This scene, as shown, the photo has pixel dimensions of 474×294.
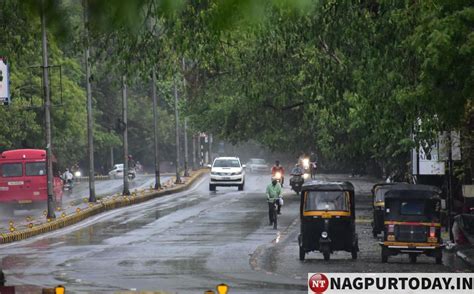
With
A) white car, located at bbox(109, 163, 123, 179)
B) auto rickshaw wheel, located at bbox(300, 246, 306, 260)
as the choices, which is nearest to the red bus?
auto rickshaw wheel, located at bbox(300, 246, 306, 260)

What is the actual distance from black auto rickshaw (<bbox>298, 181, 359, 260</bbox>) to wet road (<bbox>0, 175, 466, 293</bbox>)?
1.33 ft

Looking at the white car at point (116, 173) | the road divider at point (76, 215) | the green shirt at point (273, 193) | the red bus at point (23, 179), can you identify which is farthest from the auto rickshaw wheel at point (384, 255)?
the white car at point (116, 173)

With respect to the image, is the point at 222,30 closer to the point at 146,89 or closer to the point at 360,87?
the point at 360,87

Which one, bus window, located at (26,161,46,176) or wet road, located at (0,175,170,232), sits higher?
bus window, located at (26,161,46,176)

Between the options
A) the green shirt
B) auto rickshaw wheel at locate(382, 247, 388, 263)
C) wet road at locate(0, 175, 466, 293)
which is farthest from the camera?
the green shirt

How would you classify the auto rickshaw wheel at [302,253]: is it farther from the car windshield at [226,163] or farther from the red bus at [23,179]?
the car windshield at [226,163]

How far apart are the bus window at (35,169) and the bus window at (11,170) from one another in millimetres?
302

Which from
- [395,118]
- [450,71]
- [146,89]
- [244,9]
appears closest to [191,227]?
[395,118]

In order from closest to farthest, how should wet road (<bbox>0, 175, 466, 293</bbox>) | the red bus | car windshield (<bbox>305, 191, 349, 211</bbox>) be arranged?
wet road (<bbox>0, 175, 466, 293</bbox>) < car windshield (<bbox>305, 191, 349, 211</bbox>) < the red bus

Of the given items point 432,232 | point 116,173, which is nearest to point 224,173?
point 116,173

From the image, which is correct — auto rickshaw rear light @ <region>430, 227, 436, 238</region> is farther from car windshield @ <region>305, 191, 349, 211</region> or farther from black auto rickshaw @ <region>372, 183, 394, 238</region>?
black auto rickshaw @ <region>372, 183, 394, 238</region>

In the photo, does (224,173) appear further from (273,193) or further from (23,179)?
(273,193)

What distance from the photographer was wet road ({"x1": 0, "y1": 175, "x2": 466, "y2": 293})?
22688mm

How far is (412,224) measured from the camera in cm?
2738
